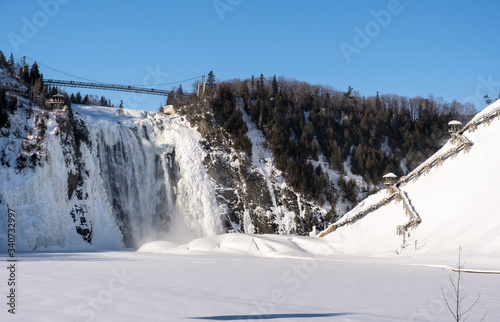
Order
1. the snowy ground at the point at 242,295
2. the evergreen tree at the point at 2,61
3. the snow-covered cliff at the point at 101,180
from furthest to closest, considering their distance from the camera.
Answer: the evergreen tree at the point at 2,61, the snow-covered cliff at the point at 101,180, the snowy ground at the point at 242,295

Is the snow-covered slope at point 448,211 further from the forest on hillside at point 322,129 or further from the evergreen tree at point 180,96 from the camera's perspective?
the evergreen tree at point 180,96

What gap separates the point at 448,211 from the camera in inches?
1537

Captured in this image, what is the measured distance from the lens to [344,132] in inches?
2657

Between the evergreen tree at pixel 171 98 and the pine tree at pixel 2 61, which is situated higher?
the pine tree at pixel 2 61

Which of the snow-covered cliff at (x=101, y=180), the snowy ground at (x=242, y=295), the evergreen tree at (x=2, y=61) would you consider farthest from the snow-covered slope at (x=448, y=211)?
the evergreen tree at (x=2, y=61)

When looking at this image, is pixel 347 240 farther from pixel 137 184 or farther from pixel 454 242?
pixel 137 184

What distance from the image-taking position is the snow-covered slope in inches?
1366

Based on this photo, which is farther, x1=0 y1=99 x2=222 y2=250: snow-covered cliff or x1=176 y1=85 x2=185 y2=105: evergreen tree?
x1=176 y1=85 x2=185 y2=105: evergreen tree

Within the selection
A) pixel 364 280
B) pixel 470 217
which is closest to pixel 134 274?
pixel 364 280

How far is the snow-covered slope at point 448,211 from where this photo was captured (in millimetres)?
34688

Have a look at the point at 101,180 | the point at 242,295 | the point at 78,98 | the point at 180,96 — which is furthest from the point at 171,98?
the point at 242,295

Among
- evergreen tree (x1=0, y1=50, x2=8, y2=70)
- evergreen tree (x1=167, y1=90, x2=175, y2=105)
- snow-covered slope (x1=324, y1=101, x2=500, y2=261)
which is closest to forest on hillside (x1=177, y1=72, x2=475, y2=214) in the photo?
evergreen tree (x1=167, y1=90, x2=175, y2=105)

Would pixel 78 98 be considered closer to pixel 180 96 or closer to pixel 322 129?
pixel 180 96

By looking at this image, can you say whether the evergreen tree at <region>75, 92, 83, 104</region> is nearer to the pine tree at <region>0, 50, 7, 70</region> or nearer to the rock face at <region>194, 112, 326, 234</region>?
the pine tree at <region>0, 50, 7, 70</region>
